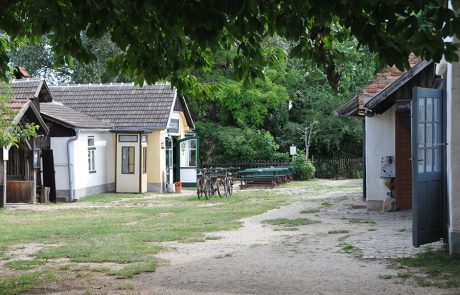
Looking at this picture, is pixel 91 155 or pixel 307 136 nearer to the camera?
pixel 91 155

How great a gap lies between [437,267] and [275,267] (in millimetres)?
2248

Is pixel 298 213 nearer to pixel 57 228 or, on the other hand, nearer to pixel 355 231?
pixel 355 231

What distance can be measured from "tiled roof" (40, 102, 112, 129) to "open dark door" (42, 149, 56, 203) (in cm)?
138

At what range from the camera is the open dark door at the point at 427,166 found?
10.1 m

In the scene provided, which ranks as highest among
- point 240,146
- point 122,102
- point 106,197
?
point 122,102

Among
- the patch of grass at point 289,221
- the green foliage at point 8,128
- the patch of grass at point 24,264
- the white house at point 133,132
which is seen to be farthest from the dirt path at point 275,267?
the white house at point 133,132

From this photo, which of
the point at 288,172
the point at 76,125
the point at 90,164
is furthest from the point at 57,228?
the point at 288,172

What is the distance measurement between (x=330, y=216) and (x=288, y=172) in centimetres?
1745

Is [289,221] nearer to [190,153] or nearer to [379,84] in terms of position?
[379,84]

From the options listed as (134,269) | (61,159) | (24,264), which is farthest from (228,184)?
(134,269)

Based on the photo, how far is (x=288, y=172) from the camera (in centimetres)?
3450

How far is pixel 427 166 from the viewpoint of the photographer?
1049cm

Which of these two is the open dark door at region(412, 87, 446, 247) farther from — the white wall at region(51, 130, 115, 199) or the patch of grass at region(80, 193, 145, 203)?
the white wall at region(51, 130, 115, 199)

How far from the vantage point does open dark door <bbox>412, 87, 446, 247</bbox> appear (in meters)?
10.1
